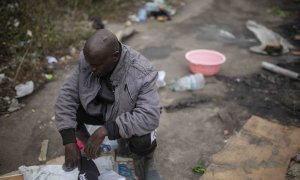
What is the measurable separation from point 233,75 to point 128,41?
7.04 feet

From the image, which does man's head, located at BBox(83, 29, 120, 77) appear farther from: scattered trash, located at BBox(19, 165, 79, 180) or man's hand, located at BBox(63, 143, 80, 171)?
scattered trash, located at BBox(19, 165, 79, 180)

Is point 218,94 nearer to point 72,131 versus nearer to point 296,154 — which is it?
point 296,154

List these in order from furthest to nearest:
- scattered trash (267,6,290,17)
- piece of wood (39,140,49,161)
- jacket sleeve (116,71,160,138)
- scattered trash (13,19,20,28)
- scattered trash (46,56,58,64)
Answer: scattered trash (267,6,290,17)
scattered trash (13,19,20,28)
scattered trash (46,56,58,64)
piece of wood (39,140,49,161)
jacket sleeve (116,71,160,138)

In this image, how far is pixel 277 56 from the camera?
18.1ft

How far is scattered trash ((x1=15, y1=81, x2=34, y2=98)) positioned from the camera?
424 centimetres

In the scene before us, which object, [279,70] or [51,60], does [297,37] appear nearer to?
[279,70]

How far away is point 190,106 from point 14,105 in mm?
2155

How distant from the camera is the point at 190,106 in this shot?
416cm

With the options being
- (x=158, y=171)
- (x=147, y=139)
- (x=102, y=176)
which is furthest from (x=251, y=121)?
(x=102, y=176)

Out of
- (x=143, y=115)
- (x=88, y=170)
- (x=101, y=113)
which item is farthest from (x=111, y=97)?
(x=88, y=170)

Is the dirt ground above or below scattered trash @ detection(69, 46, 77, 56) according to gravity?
below

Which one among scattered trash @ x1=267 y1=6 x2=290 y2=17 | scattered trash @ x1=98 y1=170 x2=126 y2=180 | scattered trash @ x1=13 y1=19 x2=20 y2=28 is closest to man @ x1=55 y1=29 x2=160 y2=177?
scattered trash @ x1=98 y1=170 x2=126 y2=180

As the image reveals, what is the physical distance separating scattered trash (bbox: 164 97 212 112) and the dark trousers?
3.95ft

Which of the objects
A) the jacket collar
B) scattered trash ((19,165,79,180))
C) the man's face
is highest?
the man's face
